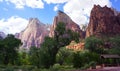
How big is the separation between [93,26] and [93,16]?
595 centimetres

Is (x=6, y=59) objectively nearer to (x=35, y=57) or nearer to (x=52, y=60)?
(x=35, y=57)

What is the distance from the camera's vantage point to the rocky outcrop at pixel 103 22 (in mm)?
150875

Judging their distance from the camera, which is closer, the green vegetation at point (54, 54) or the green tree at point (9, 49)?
the green vegetation at point (54, 54)

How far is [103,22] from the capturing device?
506 feet

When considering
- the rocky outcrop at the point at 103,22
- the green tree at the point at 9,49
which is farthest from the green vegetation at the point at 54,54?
the rocky outcrop at the point at 103,22

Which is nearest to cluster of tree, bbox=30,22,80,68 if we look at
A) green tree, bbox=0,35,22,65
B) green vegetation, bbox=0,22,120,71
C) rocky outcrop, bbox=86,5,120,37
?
green vegetation, bbox=0,22,120,71

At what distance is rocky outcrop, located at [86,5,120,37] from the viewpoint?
495 ft

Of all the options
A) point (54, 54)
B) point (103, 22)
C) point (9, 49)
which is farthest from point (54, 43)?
point (103, 22)

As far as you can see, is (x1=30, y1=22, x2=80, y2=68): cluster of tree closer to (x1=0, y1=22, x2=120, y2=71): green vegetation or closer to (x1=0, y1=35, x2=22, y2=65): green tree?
(x1=0, y1=22, x2=120, y2=71): green vegetation

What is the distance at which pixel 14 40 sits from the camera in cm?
8119

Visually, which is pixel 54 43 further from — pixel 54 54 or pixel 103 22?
pixel 103 22

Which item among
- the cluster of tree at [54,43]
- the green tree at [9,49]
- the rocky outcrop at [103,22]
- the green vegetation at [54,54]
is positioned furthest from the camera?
the rocky outcrop at [103,22]

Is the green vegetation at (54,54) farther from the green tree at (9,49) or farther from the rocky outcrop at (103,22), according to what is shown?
the rocky outcrop at (103,22)

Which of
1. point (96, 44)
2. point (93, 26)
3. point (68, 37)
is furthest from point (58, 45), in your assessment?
point (93, 26)
